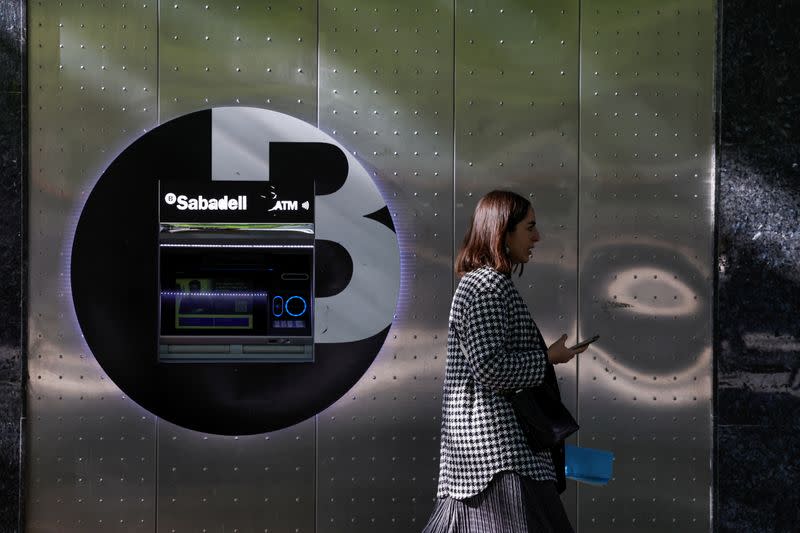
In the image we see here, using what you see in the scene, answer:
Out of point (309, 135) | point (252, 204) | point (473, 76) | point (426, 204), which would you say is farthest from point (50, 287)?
point (473, 76)

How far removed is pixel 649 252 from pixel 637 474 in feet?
3.76

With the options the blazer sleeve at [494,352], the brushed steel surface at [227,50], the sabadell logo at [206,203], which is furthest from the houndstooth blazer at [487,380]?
the brushed steel surface at [227,50]

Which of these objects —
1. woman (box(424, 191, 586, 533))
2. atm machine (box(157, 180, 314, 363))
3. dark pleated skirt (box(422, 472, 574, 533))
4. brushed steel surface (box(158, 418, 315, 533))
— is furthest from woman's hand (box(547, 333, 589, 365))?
brushed steel surface (box(158, 418, 315, 533))

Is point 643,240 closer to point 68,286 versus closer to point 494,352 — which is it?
point 494,352

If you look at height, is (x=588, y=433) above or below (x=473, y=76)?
below

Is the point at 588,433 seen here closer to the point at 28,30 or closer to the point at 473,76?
the point at 473,76

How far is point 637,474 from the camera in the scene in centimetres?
475

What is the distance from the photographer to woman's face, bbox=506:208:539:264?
320cm

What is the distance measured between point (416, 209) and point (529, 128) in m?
0.71

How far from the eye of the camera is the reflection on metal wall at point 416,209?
4645 mm

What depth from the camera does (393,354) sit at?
15.4 feet

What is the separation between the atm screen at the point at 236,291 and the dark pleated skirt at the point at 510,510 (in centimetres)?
178

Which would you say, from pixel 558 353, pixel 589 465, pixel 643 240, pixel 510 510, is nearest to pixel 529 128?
pixel 643 240

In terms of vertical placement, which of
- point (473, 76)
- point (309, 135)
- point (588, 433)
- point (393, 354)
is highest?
point (473, 76)
